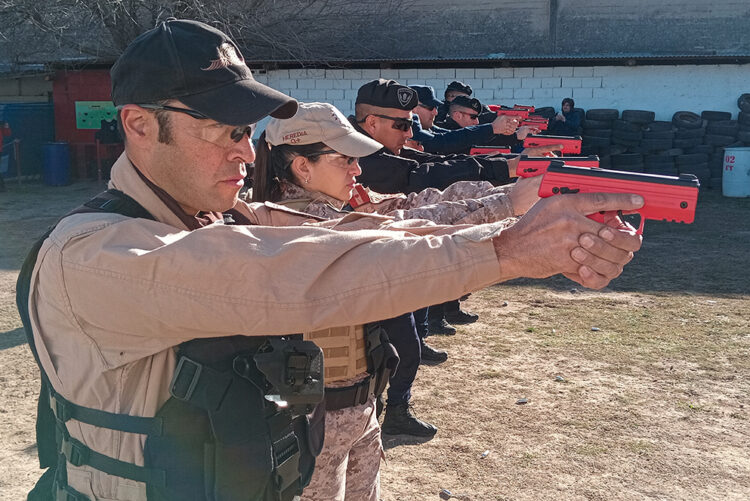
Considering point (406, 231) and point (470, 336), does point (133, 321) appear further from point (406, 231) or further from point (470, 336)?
point (470, 336)

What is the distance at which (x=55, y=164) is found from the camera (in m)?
17.4

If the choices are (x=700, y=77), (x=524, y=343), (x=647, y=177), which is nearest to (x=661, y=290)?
(x=524, y=343)

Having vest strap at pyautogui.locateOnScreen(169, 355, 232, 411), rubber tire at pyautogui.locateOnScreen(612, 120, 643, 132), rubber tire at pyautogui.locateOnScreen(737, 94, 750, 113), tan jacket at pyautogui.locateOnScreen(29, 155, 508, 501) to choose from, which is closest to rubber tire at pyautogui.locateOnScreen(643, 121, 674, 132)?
rubber tire at pyautogui.locateOnScreen(612, 120, 643, 132)

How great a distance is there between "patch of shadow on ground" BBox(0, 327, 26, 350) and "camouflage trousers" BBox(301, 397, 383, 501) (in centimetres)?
464

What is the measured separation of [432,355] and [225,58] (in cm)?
457

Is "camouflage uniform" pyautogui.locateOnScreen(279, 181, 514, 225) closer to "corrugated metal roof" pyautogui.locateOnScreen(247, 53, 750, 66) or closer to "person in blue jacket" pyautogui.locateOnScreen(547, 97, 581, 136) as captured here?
"person in blue jacket" pyautogui.locateOnScreen(547, 97, 581, 136)

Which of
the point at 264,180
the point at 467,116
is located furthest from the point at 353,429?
the point at 467,116

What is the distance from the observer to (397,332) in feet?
14.3

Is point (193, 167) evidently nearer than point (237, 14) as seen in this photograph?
Yes

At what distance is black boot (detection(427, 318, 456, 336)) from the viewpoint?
22.0 feet

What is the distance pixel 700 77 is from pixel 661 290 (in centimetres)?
919

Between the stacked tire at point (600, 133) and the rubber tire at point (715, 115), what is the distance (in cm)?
173

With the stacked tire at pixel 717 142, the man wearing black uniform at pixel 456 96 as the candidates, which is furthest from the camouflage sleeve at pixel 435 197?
the stacked tire at pixel 717 142

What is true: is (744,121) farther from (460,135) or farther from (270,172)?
(270,172)
